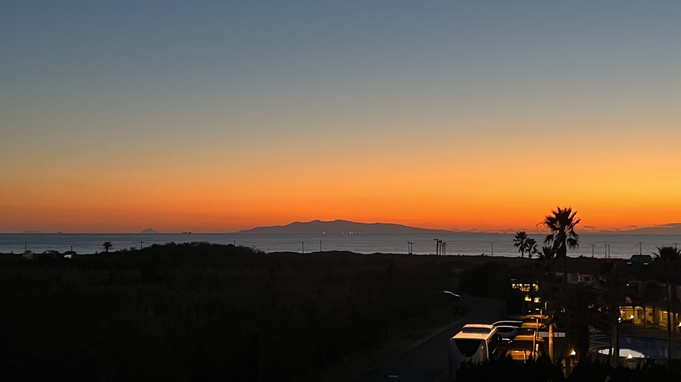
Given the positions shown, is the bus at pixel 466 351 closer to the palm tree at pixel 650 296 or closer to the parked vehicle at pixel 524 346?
the parked vehicle at pixel 524 346

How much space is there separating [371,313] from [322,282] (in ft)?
30.7

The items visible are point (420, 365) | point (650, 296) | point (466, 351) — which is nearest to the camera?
point (466, 351)

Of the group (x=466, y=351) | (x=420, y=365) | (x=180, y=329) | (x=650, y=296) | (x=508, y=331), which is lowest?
(x=420, y=365)

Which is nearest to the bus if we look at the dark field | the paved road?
the paved road

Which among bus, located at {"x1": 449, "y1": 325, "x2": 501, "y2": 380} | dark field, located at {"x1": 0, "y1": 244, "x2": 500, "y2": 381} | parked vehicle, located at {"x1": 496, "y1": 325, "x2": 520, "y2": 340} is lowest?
parked vehicle, located at {"x1": 496, "y1": 325, "x2": 520, "y2": 340}

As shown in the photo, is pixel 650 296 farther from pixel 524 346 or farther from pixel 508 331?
pixel 524 346

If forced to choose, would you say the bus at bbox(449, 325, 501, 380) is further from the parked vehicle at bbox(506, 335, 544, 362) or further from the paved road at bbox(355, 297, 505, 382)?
the parked vehicle at bbox(506, 335, 544, 362)

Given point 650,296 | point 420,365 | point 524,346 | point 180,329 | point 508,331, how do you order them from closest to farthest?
point 180,329 → point 420,365 → point 524,346 → point 508,331 → point 650,296

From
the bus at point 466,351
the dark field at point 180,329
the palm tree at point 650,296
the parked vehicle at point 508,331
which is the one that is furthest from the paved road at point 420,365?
the palm tree at point 650,296

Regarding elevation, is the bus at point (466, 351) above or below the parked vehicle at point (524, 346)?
above

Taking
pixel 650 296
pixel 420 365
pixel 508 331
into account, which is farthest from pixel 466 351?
pixel 650 296

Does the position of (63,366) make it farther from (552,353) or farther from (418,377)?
(552,353)

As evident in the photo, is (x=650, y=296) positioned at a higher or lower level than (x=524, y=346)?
higher

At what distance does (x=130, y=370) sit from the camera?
14945 mm
